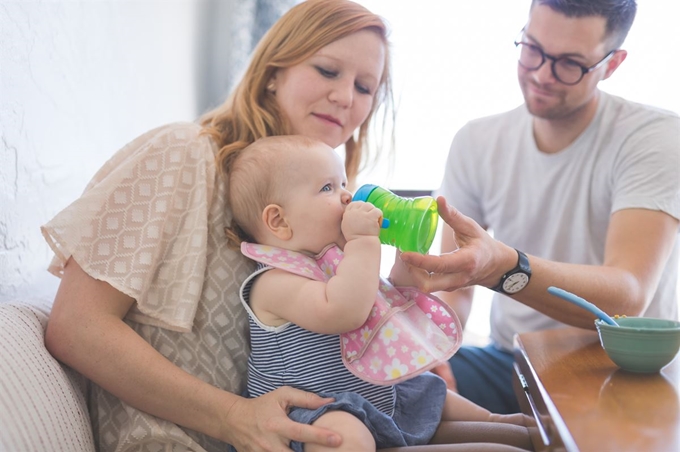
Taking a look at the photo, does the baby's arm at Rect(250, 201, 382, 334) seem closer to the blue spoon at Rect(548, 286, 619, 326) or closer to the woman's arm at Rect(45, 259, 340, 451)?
the woman's arm at Rect(45, 259, 340, 451)

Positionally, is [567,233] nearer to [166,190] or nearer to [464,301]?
[464,301]

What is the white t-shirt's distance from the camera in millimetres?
1836

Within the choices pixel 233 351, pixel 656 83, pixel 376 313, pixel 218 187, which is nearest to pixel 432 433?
pixel 376 313

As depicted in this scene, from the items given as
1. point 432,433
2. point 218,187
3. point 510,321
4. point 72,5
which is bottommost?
point 510,321

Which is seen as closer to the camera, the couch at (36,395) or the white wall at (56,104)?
the couch at (36,395)

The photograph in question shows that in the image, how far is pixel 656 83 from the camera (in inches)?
121

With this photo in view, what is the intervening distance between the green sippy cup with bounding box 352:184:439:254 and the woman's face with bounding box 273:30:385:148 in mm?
332

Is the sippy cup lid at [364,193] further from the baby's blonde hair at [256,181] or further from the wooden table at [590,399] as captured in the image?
the wooden table at [590,399]

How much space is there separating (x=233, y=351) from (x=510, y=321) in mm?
1149

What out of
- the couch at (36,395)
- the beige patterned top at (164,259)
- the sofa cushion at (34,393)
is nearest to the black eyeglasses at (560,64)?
the beige patterned top at (164,259)

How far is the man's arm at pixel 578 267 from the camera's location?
126cm

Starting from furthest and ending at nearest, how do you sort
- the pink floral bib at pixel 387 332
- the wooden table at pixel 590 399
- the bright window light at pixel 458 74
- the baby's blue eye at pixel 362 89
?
the bright window light at pixel 458 74 < the baby's blue eye at pixel 362 89 < the pink floral bib at pixel 387 332 < the wooden table at pixel 590 399

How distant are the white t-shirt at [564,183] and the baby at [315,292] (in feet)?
2.86

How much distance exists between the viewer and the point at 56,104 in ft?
5.11
